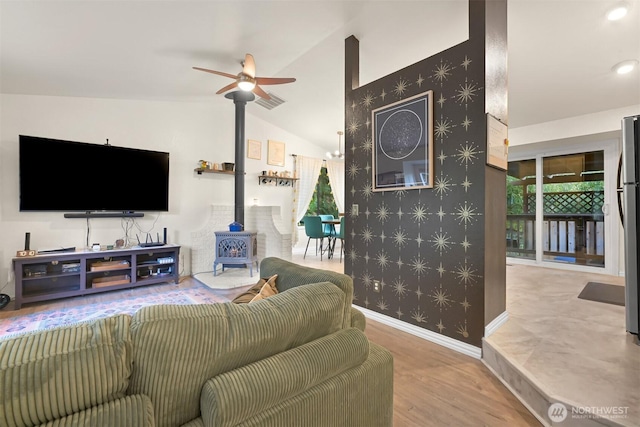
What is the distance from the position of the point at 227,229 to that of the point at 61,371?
437cm

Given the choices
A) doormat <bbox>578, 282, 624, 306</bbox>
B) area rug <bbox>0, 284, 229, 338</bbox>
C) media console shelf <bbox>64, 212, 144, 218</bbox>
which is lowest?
area rug <bbox>0, 284, 229, 338</bbox>

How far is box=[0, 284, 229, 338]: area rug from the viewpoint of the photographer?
2.60 meters

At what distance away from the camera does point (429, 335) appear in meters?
2.27

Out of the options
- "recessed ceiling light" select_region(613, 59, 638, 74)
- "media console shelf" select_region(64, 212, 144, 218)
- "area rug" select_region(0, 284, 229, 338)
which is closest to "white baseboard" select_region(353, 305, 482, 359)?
"area rug" select_region(0, 284, 229, 338)

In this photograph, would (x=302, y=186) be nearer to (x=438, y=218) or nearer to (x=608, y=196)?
(x=438, y=218)

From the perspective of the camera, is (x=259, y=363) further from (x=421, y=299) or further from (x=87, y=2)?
(x=87, y=2)

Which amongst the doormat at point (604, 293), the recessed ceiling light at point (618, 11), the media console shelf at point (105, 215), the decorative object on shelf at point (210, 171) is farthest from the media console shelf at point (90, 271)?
the recessed ceiling light at point (618, 11)

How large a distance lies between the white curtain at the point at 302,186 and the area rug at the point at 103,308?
2.72 m

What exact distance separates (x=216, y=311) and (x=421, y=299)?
1969 mm

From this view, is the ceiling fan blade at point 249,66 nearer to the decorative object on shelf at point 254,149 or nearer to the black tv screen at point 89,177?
the black tv screen at point 89,177

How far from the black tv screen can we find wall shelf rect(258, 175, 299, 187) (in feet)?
6.00

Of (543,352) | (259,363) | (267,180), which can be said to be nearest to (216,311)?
(259,363)

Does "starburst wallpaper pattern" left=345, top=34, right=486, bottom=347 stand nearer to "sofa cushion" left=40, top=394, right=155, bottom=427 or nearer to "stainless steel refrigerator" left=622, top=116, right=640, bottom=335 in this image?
"stainless steel refrigerator" left=622, top=116, right=640, bottom=335

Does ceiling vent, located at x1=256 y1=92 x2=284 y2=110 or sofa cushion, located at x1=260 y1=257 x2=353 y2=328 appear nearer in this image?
sofa cushion, located at x1=260 y1=257 x2=353 y2=328
